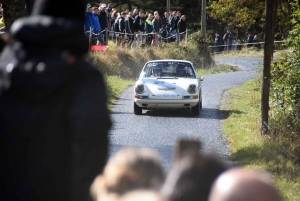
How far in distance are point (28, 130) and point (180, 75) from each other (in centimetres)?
1450

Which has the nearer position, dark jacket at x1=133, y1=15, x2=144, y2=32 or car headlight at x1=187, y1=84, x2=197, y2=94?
car headlight at x1=187, y1=84, x2=197, y2=94

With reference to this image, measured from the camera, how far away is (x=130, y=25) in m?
27.6

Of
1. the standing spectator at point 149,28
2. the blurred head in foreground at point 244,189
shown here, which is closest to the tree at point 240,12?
the standing spectator at point 149,28

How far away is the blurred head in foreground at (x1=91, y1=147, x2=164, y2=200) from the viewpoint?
2139 mm

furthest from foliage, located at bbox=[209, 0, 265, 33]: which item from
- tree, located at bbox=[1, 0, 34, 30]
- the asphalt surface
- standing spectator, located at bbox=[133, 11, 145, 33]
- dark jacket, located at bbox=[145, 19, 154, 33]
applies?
tree, located at bbox=[1, 0, 34, 30]

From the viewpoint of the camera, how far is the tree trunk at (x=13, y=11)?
362 inches

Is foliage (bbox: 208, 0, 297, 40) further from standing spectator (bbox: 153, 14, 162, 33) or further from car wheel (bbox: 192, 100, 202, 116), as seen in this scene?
car wheel (bbox: 192, 100, 202, 116)

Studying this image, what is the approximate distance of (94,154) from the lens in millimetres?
2711

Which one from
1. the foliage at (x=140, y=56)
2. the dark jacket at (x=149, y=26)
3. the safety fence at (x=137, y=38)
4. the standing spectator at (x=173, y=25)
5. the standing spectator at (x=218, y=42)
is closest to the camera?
the safety fence at (x=137, y=38)

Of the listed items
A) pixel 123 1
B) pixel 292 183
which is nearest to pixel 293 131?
pixel 292 183

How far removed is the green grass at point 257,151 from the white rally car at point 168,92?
1018 mm

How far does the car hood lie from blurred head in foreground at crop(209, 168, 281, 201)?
1431cm

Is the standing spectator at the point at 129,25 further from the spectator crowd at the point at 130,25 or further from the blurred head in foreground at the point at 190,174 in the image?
the blurred head in foreground at the point at 190,174

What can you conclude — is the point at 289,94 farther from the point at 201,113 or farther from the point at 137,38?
the point at 137,38
